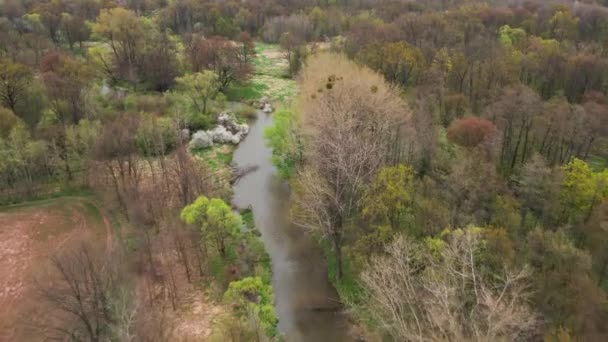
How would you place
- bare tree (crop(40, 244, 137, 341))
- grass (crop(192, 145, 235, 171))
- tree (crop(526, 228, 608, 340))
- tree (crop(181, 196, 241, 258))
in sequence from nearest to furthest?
tree (crop(526, 228, 608, 340)) < bare tree (crop(40, 244, 137, 341)) < tree (crop(181, 196, 241, 258)) < grass (crop(192, 145, 235, 171))

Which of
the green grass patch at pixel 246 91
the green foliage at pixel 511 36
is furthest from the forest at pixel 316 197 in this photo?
the green foliage at pixel 511 36

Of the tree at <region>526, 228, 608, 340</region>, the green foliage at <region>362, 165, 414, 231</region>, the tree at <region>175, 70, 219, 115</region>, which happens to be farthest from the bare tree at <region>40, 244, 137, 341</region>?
the tree at <region>175, 70, 219, 115</region>

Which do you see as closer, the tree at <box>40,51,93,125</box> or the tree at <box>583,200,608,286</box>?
the tree at <box>583,200,608,286</box>

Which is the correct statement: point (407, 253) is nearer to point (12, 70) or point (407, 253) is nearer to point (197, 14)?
point (12, 70)

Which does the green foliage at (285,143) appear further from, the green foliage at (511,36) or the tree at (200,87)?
the green foliage at (511,36)

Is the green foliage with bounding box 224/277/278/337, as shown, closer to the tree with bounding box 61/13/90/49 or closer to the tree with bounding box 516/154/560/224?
the tree with bounding box 516/154/560/224

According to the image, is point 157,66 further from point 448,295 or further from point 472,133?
point 448,295
